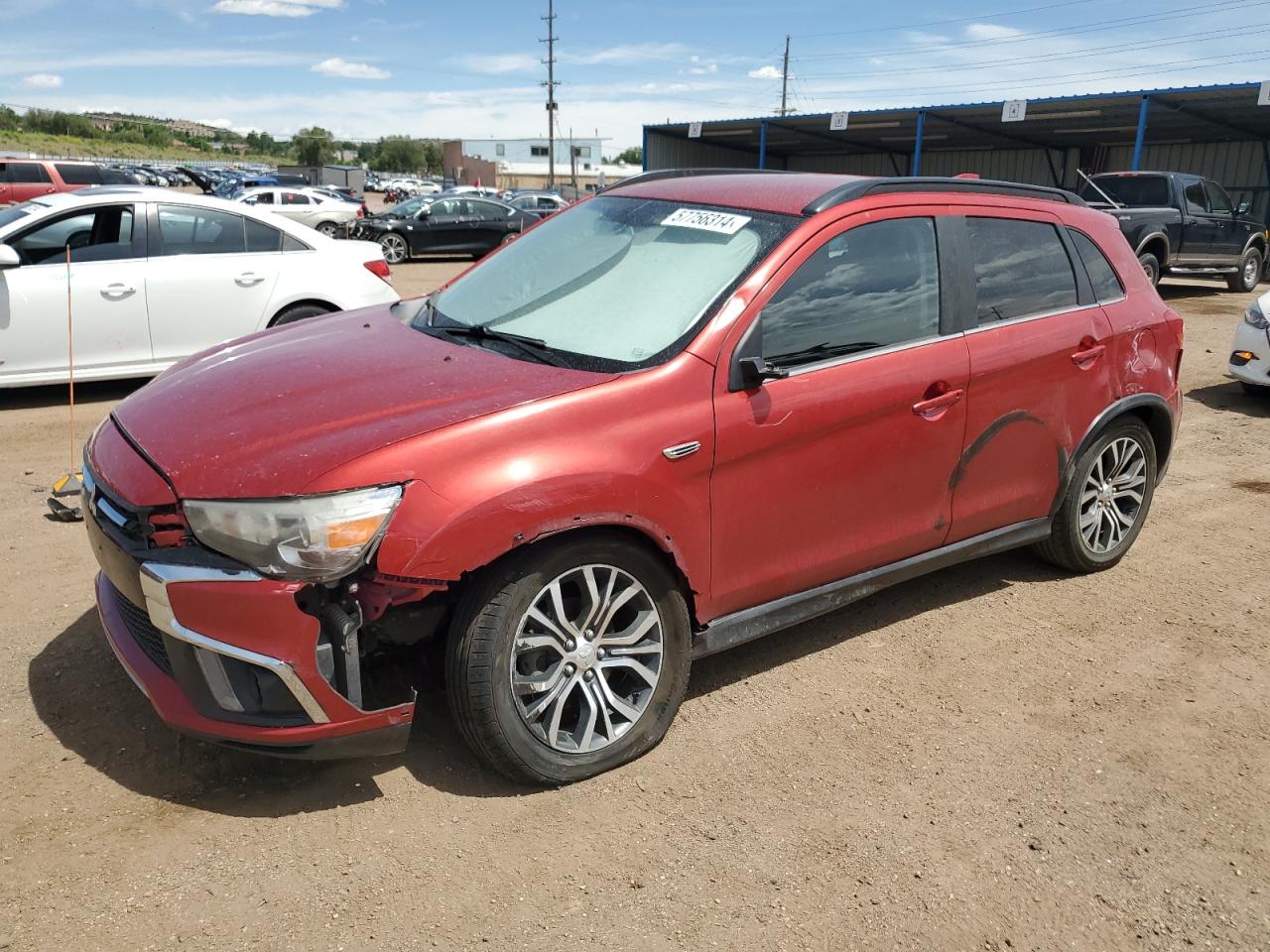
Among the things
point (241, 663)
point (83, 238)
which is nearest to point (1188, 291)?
point (83, 238)

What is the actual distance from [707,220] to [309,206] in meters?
25.2

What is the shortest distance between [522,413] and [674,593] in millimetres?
748

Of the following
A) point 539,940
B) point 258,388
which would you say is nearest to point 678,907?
point 539,940

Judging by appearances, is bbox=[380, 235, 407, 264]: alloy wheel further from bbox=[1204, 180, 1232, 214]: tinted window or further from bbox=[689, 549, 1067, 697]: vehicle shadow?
bbox=[689, 549, 1067, 697]: vehicle shadow

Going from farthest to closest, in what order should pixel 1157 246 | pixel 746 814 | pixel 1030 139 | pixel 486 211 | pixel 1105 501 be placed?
pixel 1030 139
pixel 486 211
pixel 1157 246
pixel 1105 501
pixel 746 814

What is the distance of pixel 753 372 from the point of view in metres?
3.16

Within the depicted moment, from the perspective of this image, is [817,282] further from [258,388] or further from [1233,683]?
[1233,683]

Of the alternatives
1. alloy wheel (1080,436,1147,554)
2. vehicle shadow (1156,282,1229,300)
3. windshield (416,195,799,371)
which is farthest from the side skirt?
vehicle shadow (1156,282,1229,300)

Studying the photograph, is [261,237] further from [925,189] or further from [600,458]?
[600,458]

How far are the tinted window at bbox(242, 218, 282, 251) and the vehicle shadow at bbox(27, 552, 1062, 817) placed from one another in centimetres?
441

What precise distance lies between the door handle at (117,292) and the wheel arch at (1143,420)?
20.6 feet

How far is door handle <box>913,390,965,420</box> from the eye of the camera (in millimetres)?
3635

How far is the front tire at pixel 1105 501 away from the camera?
14.7 feet

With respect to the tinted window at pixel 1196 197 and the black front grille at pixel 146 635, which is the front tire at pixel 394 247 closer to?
the tinted window at pixel 1196 197
